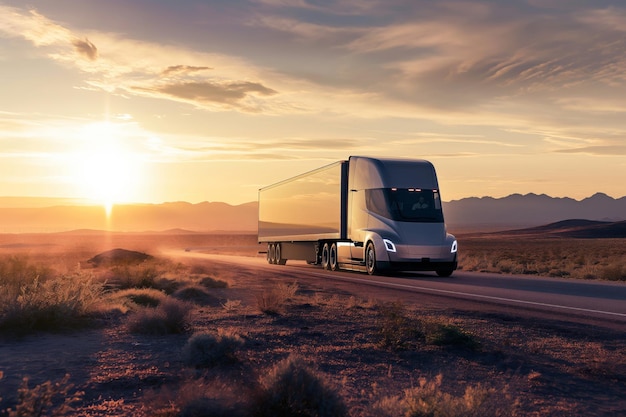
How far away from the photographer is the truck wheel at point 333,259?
31719 mm

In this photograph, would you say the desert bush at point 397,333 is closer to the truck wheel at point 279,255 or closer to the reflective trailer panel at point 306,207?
the reflective trailer panel at point 306,207

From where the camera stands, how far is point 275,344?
33.6 ft

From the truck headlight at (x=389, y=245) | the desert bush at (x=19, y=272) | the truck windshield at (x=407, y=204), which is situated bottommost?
the desert bush at (x=19, y=272)

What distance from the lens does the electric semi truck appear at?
25984mm

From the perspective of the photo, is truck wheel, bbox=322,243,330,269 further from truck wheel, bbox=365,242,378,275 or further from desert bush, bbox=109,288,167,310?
desert bush, bbox=109,288,167,310

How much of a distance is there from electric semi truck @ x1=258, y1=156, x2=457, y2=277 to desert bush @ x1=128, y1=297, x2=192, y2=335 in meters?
15.1

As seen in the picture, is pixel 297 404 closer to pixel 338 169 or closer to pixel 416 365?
pixel 416 365

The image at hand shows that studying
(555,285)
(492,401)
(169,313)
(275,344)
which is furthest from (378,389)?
(555,285)

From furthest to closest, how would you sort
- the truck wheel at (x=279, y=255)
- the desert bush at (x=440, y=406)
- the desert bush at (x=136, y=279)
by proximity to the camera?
the truck wheel at (x=279, y=255)
the desert bush at (x=136, y=279)
the desert bush at (x=440, y=406)

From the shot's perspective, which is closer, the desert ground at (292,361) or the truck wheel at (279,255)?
the desert ground at (292,361)

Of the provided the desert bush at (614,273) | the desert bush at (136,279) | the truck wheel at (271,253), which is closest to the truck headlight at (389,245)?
the desert bush at (136,279)

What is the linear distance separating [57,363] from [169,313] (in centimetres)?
279

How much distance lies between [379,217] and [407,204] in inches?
45.8

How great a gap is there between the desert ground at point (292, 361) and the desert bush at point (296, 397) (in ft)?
0.04
